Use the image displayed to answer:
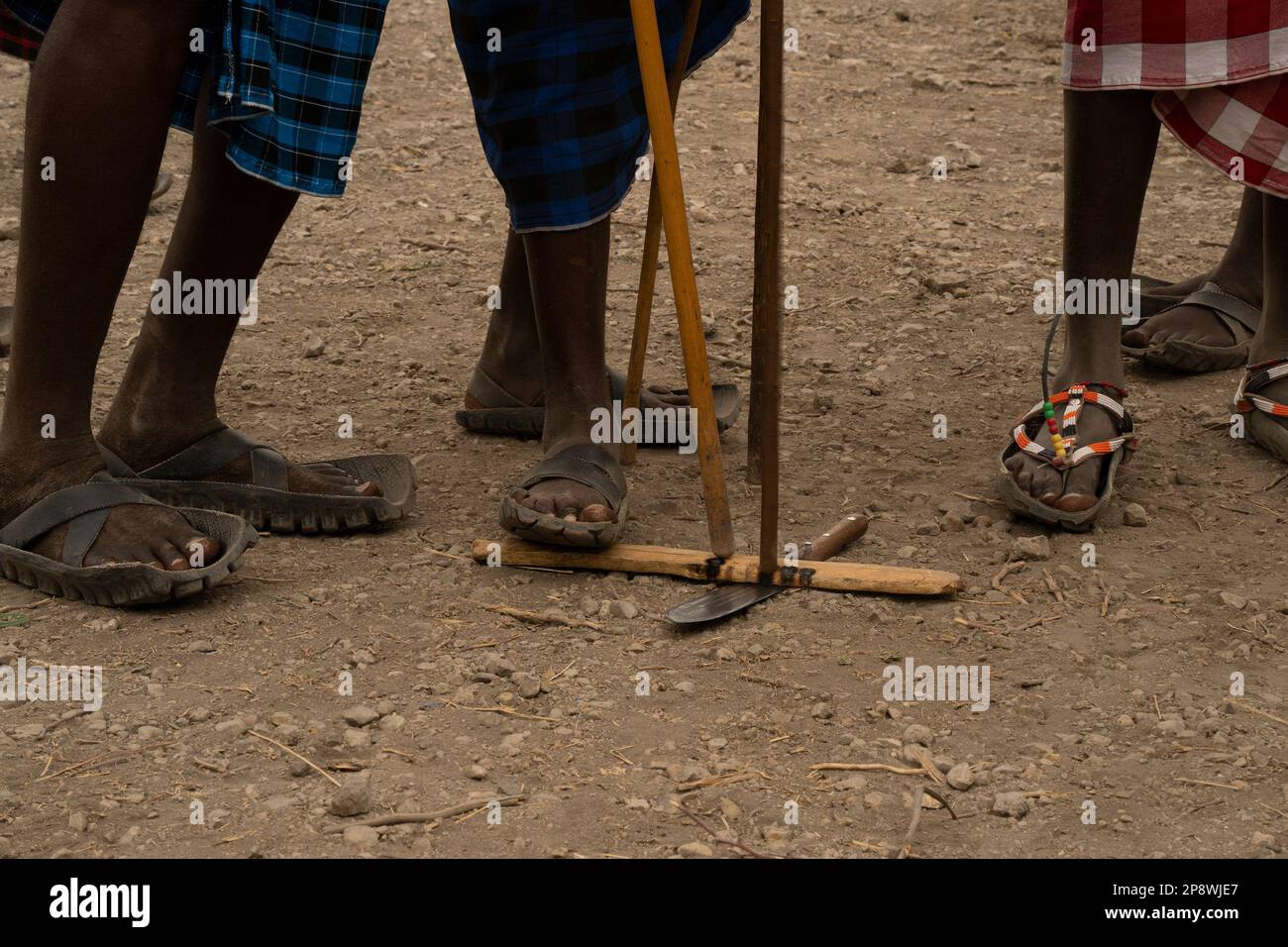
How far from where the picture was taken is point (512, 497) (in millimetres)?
2299

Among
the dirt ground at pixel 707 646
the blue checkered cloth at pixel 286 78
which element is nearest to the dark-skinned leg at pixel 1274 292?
the dirt ground at pixel 707 646

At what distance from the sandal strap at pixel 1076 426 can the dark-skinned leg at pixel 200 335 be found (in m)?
1.18

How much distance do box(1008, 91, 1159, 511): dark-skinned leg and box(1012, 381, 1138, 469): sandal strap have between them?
1 cm

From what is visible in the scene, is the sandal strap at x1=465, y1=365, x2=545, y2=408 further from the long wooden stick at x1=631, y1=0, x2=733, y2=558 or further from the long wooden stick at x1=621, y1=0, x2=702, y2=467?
the long wooden stick at x1=631, y1=0, x2=733, y2=558

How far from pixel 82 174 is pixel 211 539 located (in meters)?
0.56

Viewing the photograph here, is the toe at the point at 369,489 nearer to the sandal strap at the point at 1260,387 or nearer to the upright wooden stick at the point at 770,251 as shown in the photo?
the upright wooden stick at the point at 770,251

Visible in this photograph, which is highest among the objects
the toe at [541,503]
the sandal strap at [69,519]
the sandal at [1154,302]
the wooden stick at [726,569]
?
the sandal at [1154,302]

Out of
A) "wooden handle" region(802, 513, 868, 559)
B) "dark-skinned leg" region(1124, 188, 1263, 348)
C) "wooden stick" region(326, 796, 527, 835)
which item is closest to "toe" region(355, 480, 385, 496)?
"wooden handle" region(802, 513, 868, 559)

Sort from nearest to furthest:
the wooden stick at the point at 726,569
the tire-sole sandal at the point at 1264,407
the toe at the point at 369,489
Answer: the wooden stick at the point at 726,569 → the toe at the point at 369,489 → the tire-sole sandal at the point at 1264,407

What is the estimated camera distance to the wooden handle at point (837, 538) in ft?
7.45

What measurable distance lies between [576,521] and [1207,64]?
1364mm

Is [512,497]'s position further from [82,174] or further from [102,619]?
[82,174]

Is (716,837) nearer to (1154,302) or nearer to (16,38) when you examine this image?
(16,38)

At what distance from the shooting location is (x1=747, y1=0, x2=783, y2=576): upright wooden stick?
2021 mm
